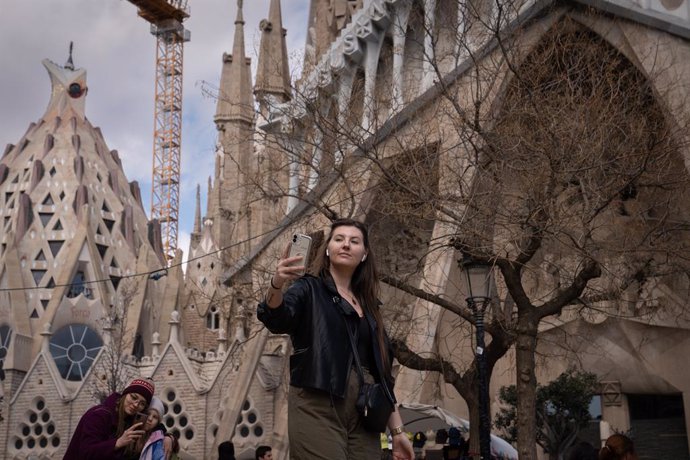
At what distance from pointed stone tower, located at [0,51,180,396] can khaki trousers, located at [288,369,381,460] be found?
29.6 meters

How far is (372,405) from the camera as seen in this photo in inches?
111

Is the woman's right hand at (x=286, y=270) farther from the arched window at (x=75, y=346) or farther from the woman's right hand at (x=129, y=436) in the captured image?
the arched window at (x=75, y=346)

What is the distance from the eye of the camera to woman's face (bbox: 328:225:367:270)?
3070mm

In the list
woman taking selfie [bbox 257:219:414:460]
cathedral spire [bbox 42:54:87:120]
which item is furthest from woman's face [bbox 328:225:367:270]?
cathedral spire [bbox 42:54:87:120]

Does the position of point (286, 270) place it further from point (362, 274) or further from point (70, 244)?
point (70, 244)

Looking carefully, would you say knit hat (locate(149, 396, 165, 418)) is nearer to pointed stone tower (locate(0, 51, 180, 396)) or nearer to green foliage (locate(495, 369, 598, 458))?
green foliage (locate(495, 369, 598, 458))

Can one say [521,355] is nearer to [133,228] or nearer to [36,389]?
[36,389]

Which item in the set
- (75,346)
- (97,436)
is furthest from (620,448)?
(75,346)

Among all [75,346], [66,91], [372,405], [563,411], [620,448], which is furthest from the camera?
[66,91]

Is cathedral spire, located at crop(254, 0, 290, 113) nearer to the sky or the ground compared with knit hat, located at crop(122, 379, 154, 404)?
nearer to the sky

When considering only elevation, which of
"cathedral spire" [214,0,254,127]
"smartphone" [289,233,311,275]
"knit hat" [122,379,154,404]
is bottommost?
"knit hat" [122,379,154,404]

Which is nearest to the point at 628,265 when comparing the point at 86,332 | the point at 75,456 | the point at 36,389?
the point at 75,456

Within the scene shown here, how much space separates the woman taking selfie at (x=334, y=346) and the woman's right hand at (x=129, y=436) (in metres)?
1.16

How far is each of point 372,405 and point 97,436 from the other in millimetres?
1536
